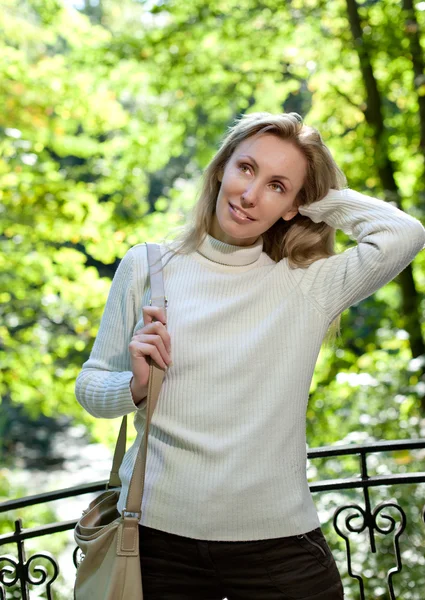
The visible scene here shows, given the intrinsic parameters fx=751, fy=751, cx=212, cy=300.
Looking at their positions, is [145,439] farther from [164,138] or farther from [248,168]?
[164,138]

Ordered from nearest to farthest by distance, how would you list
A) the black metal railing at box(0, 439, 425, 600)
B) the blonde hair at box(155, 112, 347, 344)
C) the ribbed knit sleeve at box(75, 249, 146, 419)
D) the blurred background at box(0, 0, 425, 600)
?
the ribbed knit sleeve at box(75, 249, 146, 419) → the blonde hair at box(155, 112, 347, 344) → the black metal railing at box(0, 439, 425, 600) → the blurred background at box(0, 0, 425, 600)

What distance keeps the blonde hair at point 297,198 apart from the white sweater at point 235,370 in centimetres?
4

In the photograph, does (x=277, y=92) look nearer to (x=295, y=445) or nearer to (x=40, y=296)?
(x=40, y=296)

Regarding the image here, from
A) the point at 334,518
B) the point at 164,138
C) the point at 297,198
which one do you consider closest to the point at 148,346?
the point at 297,198

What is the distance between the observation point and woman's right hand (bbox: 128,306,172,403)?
1.69 metres

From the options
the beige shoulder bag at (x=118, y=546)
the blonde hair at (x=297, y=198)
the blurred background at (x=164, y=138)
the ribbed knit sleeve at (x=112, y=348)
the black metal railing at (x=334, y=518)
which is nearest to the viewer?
the beige shoulder bag at (x=118, y=546)

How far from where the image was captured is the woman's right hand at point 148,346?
5.55 ft

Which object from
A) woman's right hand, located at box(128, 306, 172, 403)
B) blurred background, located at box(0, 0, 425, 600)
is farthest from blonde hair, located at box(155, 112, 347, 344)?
blurred background, located at box(0, 0, 425, 600)

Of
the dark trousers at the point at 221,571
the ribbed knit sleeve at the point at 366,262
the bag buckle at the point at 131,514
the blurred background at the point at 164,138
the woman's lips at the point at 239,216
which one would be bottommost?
the dark trousers at the point at 221,571

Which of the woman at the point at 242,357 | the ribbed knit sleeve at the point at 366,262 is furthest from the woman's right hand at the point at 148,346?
the ribbed knit sleeve at the point at 366,262

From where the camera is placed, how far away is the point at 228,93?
708cm

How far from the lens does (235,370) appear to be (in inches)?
70.3

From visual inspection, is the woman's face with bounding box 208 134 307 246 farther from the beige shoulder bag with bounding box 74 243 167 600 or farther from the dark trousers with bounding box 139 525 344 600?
the dark trousers with bounding box 139 525 344 600

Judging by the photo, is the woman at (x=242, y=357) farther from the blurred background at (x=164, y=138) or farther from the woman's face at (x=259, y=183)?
the blurred background at (x=164, y=138)
